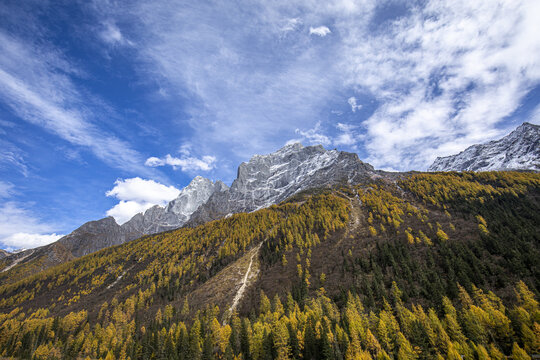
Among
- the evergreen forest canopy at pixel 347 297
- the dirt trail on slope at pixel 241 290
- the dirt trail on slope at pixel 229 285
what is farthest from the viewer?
the dirt trail on slope at pixel 229 285

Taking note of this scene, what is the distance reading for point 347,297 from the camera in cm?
10144

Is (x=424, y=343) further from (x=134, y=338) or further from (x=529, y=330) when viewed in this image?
(x=134, y=338)

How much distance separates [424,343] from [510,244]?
82933 mm

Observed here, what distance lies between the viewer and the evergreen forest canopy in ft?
235

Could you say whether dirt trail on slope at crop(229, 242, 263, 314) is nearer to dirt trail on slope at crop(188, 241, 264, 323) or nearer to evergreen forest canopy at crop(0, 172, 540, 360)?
dirt trail on slope at crop(188, 241, 264, 323)

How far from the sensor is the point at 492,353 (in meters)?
59.7

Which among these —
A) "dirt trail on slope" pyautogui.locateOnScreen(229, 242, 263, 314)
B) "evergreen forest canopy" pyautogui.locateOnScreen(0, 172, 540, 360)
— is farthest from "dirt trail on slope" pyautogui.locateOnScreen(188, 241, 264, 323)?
"evergreen forest canopy" pyautogui.locateOnScreen(0, 172, 540, 360)

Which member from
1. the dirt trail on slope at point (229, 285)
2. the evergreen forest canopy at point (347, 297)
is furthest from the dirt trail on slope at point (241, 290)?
the evergreen forest canopy at point (347, 297)

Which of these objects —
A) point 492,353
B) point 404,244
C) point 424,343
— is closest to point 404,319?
point 424,343

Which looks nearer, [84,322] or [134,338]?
[134,338]

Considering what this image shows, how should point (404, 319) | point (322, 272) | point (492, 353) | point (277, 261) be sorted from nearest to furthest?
point (492, 353) < point (404, 319) < point (322, 272) < point (277, 261)

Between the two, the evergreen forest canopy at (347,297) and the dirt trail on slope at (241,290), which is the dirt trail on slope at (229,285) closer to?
the dirt trail on slope at (241,290)

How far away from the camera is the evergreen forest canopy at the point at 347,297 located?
235 feet

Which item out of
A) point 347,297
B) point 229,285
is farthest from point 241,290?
point 347,297
